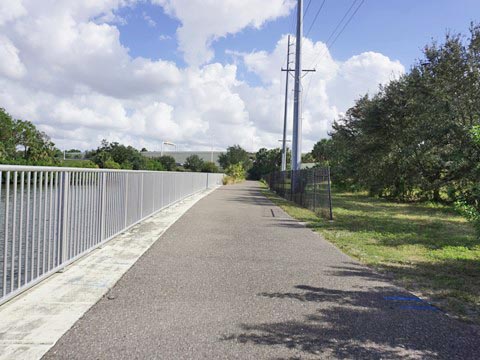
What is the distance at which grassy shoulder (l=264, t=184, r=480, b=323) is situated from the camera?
518 cm

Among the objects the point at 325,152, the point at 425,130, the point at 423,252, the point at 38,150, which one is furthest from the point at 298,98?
the point at 38,150

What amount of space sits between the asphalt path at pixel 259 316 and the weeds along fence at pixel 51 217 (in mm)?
913

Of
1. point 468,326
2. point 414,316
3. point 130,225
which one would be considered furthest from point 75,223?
point 468,326

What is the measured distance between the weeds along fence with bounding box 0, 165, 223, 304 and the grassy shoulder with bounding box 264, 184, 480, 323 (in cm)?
465

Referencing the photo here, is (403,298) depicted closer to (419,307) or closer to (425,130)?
(419,307)

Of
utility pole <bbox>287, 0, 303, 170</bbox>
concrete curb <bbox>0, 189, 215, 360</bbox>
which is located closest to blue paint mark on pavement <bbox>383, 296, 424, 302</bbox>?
concrete curb <bbox>0, 189, 215, 360</bbox>

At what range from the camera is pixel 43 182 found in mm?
4844

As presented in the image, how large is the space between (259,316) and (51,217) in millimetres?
2839

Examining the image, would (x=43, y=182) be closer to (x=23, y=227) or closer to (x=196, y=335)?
(x=23, y=227)

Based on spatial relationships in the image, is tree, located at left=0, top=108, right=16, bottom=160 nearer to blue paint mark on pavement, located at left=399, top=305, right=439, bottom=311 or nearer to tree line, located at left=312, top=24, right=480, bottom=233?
tree line, located at left=312, top=24, right=480, bottom=233

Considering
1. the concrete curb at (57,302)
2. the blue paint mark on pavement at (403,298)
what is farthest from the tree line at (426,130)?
the concrete curb at (57,302)

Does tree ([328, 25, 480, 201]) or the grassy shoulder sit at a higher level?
tree ([328, 25, 480, 201])

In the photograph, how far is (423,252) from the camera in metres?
8.04

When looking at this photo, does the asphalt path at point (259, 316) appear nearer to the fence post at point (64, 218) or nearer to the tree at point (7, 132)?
the fence post at point (64, 218)
